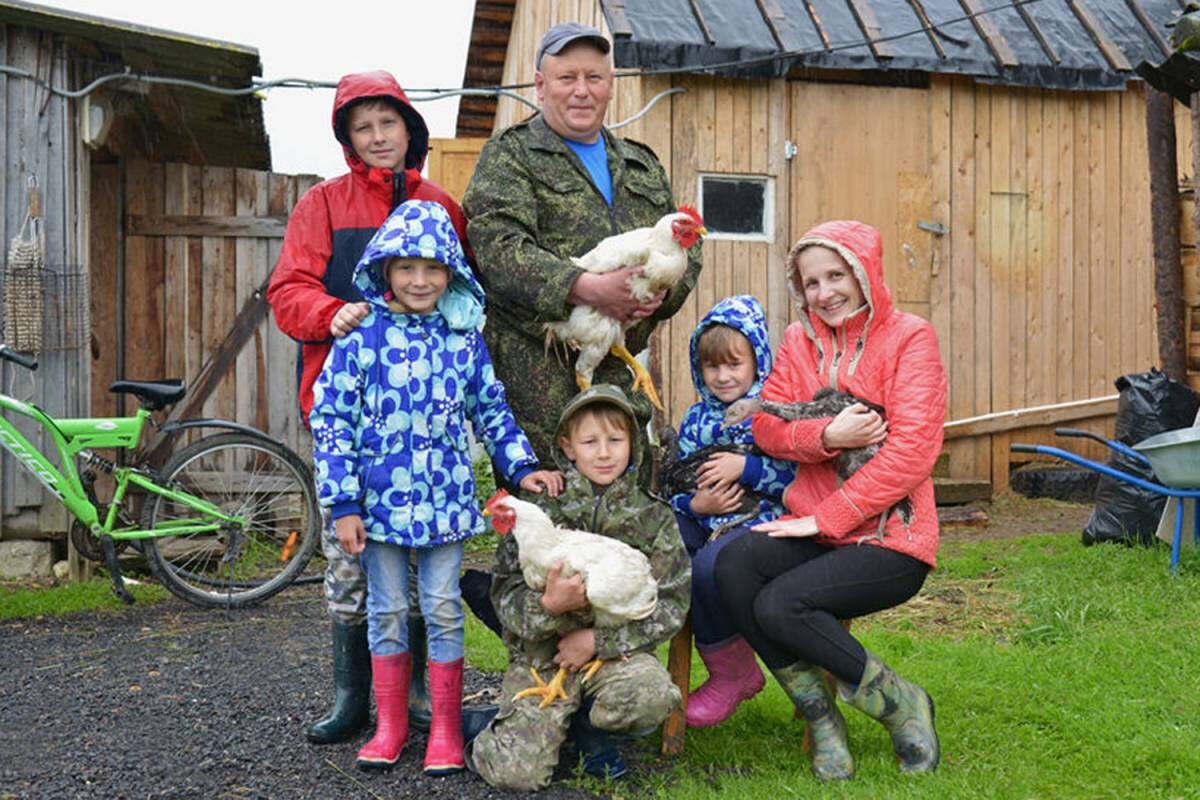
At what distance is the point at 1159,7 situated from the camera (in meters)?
10.3

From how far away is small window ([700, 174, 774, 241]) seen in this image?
8.94m

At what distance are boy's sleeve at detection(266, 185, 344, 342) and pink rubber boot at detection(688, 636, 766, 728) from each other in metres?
1.53

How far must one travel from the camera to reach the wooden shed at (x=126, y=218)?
6.81 metres

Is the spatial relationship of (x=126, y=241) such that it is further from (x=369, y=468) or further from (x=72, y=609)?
(x=369, y=468)

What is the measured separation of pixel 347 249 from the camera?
3797 millimetres

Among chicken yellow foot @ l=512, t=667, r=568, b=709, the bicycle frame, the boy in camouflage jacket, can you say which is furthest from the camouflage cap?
the bicycle frame

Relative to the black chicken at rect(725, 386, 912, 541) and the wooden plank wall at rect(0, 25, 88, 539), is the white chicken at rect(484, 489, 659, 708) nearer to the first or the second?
the black chicken at rect(725, 386, 912, 541)

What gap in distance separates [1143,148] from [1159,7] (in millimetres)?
1345

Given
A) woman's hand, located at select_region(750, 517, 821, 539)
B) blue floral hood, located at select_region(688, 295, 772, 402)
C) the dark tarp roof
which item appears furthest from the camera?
the dark tarp roof

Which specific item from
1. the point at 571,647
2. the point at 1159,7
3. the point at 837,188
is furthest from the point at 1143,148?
the point at 571,647

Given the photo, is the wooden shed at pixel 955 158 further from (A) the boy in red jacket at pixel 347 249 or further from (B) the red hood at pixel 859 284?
(B) the red hood at pixel 859 284

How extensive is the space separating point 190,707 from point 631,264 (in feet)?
7.72

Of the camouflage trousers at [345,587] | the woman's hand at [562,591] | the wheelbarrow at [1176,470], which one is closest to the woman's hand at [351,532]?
the camouflage trousers at [345,587]

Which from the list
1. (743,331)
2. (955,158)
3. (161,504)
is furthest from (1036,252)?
(161,504)
